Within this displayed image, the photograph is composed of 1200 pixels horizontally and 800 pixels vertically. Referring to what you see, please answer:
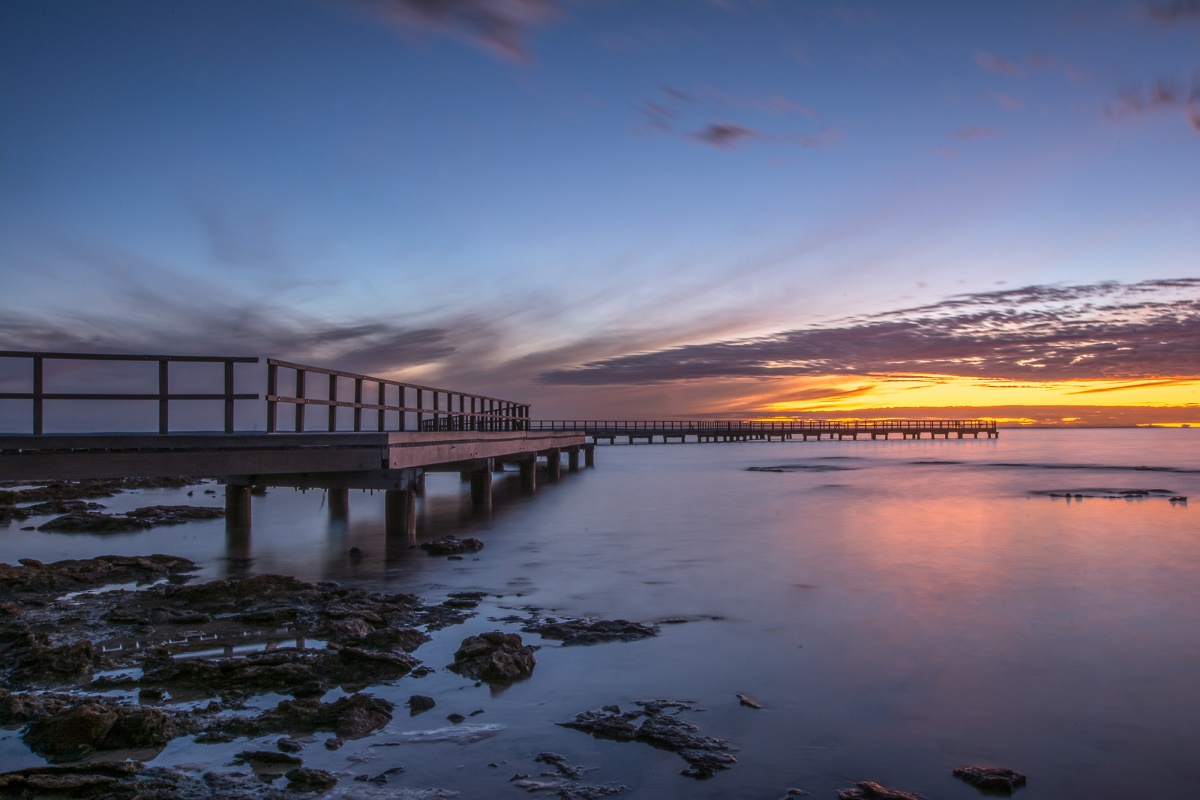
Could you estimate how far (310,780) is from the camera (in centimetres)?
502

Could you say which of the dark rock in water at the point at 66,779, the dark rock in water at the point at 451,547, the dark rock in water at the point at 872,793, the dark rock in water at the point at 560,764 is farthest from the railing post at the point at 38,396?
the dark rock in water at the point at 872,793

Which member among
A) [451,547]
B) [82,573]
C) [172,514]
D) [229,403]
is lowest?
[172,514]

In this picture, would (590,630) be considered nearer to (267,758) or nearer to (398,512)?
(267,758)

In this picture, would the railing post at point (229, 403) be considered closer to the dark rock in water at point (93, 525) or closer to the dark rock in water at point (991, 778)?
the dark rock in water at point (93, 525)

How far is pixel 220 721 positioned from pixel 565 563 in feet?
29.1

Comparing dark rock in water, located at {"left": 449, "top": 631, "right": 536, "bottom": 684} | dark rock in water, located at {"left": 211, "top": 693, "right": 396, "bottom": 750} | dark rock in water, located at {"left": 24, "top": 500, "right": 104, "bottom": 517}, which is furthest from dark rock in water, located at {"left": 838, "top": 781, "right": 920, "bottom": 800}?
dark rock in water, located at {"left": 24, "top": 500, "right": 104, "bottom": 517}

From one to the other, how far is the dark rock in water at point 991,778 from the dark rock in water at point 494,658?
3.53m

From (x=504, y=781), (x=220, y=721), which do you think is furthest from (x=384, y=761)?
(x=220, y=721)

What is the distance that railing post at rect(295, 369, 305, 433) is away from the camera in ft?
41.6

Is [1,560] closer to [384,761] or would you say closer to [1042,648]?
[384,761]

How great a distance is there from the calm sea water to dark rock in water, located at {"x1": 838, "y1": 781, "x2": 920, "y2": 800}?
0.15 m

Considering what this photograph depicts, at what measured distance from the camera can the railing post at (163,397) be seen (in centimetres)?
1201

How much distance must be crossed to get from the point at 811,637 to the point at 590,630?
247 centimetres

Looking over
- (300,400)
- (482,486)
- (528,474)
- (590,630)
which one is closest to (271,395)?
(300,400)
